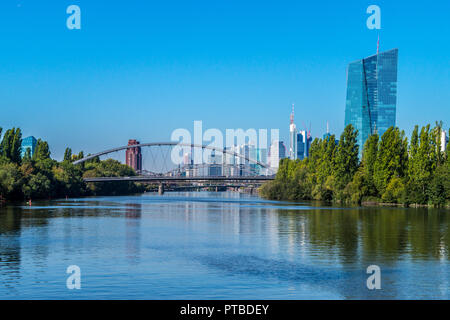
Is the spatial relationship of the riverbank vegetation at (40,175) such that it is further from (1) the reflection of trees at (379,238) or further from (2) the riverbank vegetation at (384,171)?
(1) the reflection of trees at (379,238)

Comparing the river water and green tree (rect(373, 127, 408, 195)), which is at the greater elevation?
green tree (rect(373, 127, 408, 195))

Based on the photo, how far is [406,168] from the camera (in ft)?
249

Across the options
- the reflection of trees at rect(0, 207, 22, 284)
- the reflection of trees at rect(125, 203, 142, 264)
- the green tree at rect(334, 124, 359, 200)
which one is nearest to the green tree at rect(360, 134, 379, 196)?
the green tree at rect(334, 124, 359, 200)

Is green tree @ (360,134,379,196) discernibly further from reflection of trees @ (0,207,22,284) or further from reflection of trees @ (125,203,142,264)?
reflection of trees @ (0,207,22,284)

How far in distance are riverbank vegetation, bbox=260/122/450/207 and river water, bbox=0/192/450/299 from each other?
3204 cm

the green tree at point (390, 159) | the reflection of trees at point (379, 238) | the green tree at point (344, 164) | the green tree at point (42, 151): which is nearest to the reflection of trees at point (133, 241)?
the reflection of trees at point (379, 238)

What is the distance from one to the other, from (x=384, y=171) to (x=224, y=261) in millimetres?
56610

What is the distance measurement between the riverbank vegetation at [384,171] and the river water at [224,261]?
32.0 m

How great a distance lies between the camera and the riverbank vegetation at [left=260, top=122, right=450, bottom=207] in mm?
70625

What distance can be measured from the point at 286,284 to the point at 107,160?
14199cm

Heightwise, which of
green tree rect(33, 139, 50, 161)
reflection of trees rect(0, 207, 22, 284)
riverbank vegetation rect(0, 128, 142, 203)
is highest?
green tree rect(33, 139, 50, 161)
